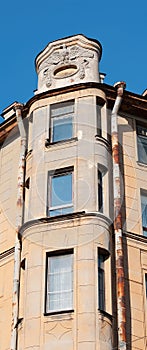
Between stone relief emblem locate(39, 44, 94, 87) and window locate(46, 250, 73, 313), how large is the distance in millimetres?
6135

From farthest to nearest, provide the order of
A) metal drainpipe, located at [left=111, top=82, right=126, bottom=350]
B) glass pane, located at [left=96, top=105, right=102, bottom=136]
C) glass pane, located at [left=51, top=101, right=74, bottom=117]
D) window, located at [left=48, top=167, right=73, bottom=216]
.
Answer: glass pane, located at [left=51, top=101, right=74, bottom=117], glass pane, located at [left=96, top=105, right=102, bottom=136], window, located at [left=48, top=167, right=73, bottom=216], metal drainpipe, located at [left=111, top=82, right=126, bottom=350]

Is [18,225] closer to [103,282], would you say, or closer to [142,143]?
[103,282]

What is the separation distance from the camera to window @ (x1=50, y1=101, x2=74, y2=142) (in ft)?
63.8

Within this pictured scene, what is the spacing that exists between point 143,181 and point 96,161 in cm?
198

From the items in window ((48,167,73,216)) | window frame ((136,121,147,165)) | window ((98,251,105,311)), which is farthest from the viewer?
window frame ((136,121,147,165))

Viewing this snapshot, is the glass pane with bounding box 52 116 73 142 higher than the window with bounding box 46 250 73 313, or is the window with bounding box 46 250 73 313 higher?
the glass pane with bounding box 52 116 73 142

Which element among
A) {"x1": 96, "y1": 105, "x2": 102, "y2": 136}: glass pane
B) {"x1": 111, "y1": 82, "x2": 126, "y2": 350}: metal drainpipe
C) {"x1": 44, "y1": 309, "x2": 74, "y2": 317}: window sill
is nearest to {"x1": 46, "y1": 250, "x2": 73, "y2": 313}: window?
{"x1": 44, "y1": 309, "x2": 74, "y2": 317}: window sill

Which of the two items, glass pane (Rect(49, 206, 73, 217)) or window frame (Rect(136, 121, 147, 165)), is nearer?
glass pane (Rect(49, 206, 73, 217))

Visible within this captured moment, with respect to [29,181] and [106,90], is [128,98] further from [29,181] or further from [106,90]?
[29,181]

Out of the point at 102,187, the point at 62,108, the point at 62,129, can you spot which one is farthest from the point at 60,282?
the point at 62,108

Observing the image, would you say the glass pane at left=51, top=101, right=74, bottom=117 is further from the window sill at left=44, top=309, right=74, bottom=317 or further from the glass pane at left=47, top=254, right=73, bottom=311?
the window sill at left=44, top=309, right=74, bottom=317

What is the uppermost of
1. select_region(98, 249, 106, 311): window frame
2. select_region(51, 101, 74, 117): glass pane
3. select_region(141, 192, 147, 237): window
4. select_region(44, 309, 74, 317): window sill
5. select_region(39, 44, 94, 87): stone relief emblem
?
select_region(39, 44, 94, 87): stone relief emblem

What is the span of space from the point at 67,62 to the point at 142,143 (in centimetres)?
347

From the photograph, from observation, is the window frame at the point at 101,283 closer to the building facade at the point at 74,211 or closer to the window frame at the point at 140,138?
the building facade at the point at 74,211
